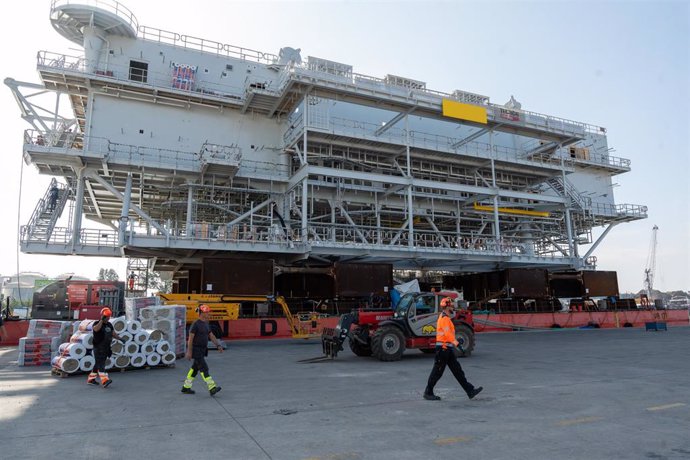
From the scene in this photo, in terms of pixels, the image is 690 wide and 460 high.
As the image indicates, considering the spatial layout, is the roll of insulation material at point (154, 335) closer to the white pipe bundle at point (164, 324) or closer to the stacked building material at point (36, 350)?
the white pipe bundle at point (164, 324)

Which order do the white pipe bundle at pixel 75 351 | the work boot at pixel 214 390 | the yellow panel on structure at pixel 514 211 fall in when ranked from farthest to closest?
the yellow panel on structure at pixel 514 211, the white pipe bundle at pixel 75 351, the work boot at pixel 214 390

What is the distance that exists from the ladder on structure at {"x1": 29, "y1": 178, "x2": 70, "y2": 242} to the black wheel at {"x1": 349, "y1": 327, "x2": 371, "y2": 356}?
18295mm

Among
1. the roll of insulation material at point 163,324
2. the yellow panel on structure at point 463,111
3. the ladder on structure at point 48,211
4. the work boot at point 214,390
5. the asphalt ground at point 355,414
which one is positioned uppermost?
the yellow panel on structure at point 463,111

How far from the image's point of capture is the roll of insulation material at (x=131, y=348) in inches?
476

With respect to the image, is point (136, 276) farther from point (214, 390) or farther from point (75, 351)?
point (214, 390)

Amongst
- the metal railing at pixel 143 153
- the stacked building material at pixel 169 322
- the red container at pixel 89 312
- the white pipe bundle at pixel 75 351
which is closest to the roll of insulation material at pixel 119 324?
the white pipe bundle at pixel 75 351

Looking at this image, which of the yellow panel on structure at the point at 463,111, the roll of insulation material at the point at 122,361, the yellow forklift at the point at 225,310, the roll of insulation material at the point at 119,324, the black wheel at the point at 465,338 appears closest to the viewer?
the roll of insulation material at the point at 122,361

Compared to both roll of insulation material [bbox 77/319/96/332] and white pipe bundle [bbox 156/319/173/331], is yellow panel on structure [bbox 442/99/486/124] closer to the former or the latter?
white pipe bundle [bbox 156/319/173/331]

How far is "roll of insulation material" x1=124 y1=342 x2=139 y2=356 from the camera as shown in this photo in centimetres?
1209

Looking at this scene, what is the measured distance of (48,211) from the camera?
82.7 feet

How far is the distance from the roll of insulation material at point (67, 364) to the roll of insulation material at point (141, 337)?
150 cm

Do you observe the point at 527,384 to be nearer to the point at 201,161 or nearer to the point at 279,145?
the point at 201,161

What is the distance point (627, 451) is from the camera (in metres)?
5.02

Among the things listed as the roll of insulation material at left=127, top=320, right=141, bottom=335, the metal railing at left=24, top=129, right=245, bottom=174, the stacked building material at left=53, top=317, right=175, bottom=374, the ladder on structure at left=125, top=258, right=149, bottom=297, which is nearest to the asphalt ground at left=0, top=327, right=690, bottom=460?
the stacked building material at left=53, top=317, right=175, bottom=374
